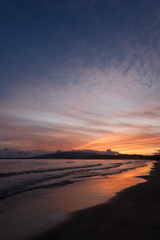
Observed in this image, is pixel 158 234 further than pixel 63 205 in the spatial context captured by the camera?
No

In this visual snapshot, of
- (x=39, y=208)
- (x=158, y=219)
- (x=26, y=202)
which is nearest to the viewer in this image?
(x=158, y=219)

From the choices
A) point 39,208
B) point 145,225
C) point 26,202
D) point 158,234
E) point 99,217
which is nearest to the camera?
point 158,234

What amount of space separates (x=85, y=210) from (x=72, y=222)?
1716mm

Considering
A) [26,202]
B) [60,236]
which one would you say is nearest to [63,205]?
[26,202]

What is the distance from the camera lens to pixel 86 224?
6285mm

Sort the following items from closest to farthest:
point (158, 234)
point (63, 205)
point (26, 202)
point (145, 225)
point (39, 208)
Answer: point (158, 234) < point (145, 225) < point (39, 208) < point (63, 205) < point (26, 202)

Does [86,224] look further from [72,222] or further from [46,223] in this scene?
[46,223]

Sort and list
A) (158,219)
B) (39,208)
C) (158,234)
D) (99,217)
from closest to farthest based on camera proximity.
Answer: (158,234), (158,219), (99,217), (39,208)

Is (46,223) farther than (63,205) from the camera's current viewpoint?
No

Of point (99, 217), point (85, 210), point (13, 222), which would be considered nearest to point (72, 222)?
point (99, 217)

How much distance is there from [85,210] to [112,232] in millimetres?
2971

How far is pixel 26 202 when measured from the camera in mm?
9992

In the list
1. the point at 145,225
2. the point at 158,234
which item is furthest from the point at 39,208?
the point at 158,234

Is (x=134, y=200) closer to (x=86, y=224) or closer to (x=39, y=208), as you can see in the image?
(x=86, y=224)
